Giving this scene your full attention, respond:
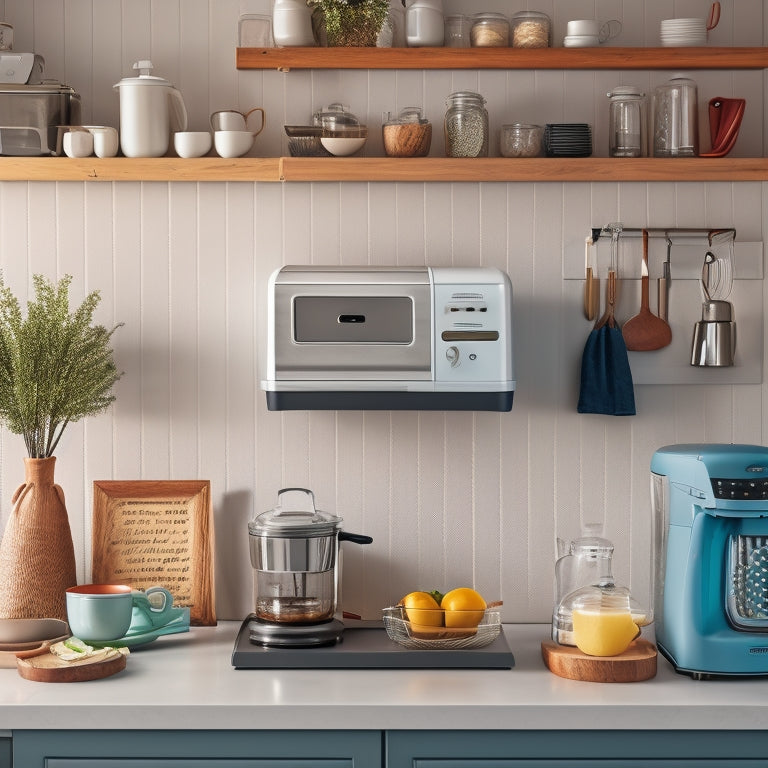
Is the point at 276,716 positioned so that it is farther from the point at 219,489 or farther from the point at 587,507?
the point at 587,507

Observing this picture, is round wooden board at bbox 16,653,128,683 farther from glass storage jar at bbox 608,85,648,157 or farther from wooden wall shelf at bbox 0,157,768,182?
glass storage jar at bbox 608,85,648,157

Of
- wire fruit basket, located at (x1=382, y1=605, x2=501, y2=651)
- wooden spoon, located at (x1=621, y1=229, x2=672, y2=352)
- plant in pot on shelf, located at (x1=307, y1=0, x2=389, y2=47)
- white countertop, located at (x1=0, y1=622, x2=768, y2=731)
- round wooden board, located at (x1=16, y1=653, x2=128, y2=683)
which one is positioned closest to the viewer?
white countertop, located at (x1=0, y1=622, x2=768, y2=731)

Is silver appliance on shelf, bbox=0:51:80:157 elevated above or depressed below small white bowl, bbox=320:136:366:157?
above

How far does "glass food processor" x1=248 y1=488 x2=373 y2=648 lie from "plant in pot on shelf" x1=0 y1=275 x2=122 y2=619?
18.7 inches

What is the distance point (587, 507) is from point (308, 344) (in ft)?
2.79

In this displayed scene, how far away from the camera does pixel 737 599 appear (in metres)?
1.97

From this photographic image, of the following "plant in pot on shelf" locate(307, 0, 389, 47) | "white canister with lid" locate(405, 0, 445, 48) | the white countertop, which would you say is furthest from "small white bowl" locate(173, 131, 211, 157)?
the white countertop

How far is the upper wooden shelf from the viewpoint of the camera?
2355 mm

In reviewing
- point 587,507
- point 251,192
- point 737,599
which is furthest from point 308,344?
point 737,599

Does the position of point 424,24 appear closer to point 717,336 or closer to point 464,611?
point 717,336

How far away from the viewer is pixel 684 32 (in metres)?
2.39

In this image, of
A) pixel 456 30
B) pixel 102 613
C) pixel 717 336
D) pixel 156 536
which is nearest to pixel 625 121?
pixel 456 30

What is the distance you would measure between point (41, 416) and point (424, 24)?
4.34 feet

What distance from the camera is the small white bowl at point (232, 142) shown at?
2.37 meters
